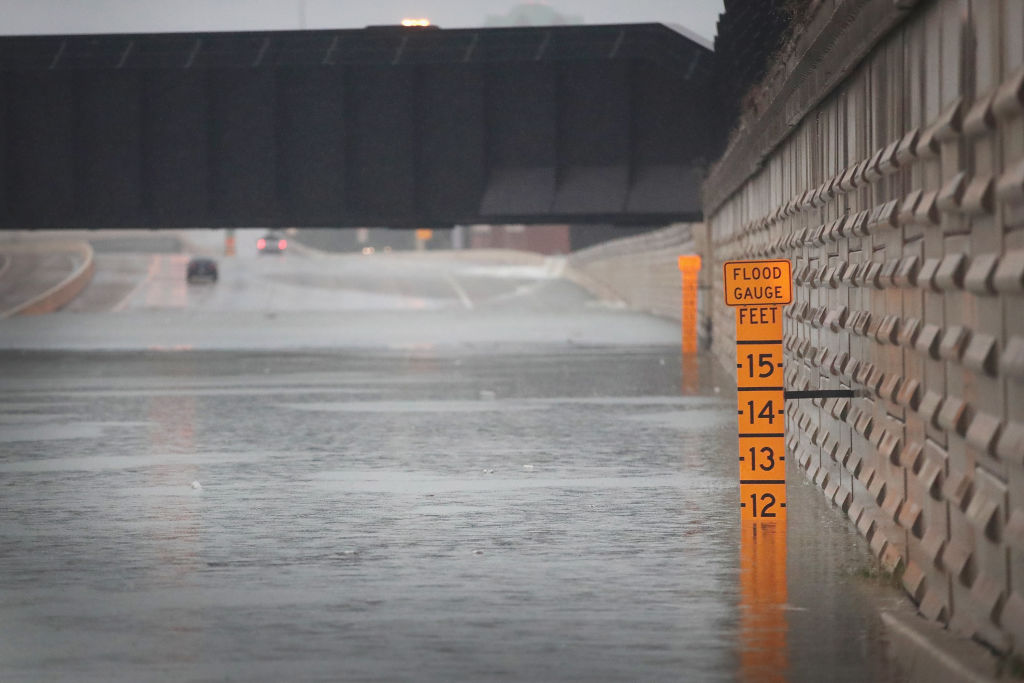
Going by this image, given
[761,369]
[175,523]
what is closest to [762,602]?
[761,369]

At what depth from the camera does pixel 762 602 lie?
10555 millimetres

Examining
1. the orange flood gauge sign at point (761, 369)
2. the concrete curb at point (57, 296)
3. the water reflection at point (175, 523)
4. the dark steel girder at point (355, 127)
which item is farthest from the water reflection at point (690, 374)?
the concrete curb at point (57, 296)

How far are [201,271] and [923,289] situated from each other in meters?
91.4

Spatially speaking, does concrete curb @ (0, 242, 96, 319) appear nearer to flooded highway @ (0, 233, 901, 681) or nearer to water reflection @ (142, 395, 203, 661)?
flooded highway @ (0, 233, 901, 681)

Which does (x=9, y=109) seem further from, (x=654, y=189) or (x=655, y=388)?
(x=655, y=388)

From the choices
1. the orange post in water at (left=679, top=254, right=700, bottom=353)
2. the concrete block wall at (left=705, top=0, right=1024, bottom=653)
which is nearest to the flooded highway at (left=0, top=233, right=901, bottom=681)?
the concrete block wall at (left=705, top=0, right=1024, bottom=653)

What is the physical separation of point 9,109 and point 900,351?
38473 millimetres

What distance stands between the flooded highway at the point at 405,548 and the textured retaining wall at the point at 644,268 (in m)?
24.6

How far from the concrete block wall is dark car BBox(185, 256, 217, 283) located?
83.5 meters

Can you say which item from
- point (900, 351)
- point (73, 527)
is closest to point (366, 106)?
point (73, 527)

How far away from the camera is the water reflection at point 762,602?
346 inches

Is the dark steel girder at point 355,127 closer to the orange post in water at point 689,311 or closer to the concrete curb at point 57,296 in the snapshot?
the orange post in water at point 689,311

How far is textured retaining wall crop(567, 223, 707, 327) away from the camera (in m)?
61.7

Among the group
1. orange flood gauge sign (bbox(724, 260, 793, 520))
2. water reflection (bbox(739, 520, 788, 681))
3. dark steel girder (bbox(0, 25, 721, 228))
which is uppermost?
dark steel girder (bbox(0, 25, 721, 228))
